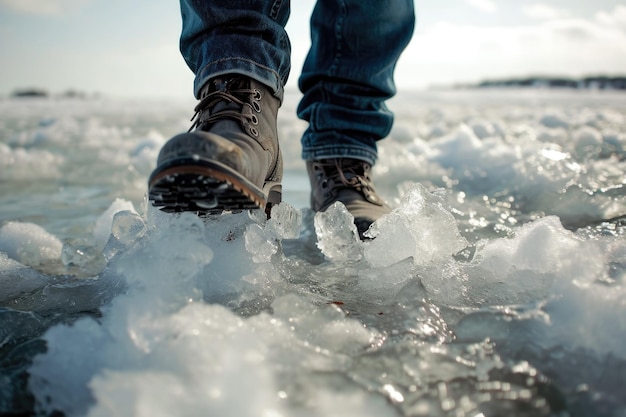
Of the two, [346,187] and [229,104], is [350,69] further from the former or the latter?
[229,104]

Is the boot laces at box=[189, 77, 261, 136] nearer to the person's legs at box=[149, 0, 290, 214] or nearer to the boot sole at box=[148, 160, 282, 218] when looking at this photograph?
the person's legs at box=[149, 0, 290, 214]

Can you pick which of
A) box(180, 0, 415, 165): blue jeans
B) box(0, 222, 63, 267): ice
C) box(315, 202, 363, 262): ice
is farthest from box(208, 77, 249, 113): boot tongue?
box(0, 222, 63, 267): ice

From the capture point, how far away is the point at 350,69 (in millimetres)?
1603

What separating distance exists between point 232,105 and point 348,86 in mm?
550

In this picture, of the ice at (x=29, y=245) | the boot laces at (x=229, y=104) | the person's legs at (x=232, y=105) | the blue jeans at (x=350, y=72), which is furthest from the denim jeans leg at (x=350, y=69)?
the ice at (x=29, y=245)

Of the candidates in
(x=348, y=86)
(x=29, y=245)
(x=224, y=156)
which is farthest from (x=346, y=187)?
(x=29, y=245)

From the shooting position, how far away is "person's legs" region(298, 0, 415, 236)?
1564 millimetres

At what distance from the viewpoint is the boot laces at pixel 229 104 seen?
1.16 m

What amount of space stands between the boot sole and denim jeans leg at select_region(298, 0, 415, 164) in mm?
636

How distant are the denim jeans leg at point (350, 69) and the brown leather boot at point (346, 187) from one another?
31 mm

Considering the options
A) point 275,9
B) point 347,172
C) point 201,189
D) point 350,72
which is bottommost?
point 201,189

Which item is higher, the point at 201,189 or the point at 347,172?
the point at 347,172

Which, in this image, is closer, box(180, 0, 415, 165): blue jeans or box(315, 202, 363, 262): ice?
box(315, 202, 363, 262): ice

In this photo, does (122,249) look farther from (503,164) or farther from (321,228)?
(503,164)
